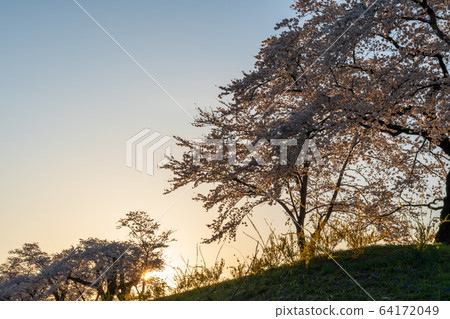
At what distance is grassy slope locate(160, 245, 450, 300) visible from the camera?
6938 millimetres

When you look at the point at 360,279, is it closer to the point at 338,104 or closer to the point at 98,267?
the point at 338,104

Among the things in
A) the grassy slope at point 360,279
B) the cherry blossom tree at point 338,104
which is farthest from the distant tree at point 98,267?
the grassy slope at point 360,279

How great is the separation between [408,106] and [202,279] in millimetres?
8645

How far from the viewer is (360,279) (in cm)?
762

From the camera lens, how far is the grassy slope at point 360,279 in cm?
694

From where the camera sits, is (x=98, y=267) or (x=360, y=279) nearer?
(x=360, y=279)

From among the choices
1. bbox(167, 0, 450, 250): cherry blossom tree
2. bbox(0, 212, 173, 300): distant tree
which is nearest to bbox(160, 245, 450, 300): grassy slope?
bbox(167, 0, 450, 250): cherry blossom tree

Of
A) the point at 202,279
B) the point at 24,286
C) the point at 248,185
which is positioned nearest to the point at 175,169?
the point at 248,185

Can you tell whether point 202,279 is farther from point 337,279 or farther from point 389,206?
point 389,206

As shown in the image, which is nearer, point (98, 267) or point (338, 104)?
point (338, 104)

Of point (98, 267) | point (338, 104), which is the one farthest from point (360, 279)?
point (98, 267)

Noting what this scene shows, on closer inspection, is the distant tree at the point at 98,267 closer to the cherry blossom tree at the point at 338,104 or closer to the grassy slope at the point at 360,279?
the cherry blossom tree at the point at 338,104

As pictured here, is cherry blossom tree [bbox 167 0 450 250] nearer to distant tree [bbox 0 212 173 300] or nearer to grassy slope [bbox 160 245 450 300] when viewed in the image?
grassy slope [bbox 160 245 450 300]
